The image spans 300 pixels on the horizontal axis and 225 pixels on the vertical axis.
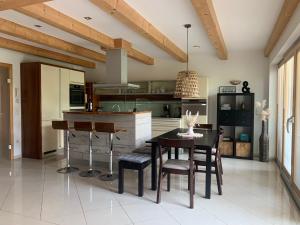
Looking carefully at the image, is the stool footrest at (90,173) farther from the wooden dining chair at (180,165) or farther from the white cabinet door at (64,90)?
the white cabinet door at (64,90)

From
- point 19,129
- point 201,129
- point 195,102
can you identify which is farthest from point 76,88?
point 201,129

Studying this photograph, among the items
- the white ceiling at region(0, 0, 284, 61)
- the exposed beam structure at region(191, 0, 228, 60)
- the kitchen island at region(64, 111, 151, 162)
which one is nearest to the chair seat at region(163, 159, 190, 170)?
the kitchen island at region(64, 111, 151, 162)

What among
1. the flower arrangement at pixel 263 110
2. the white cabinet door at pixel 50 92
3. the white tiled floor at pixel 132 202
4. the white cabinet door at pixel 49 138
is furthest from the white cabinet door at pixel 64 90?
the flower arrangement at pixel 263 110

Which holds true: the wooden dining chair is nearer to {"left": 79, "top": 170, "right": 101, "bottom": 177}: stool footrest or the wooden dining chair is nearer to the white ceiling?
{"left": 79, "top": 170, "right": 101, "bottom": 177}: stool footrest

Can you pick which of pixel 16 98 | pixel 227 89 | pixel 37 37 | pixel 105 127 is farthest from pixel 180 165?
pixel 16 98

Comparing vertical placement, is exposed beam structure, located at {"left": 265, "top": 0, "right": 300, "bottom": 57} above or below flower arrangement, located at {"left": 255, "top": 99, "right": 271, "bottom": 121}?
above

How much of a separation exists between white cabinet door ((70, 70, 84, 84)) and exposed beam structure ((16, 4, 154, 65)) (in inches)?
84.1

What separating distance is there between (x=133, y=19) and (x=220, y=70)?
12.0 feet

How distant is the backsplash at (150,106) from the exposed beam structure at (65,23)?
107 inches

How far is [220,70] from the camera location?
646 centimetres

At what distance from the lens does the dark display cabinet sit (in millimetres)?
5895

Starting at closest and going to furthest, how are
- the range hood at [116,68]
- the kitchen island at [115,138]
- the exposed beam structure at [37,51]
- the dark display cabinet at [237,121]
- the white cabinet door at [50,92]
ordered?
1. the kitchen island at [115,138]
2. the exposed beam structure at [37,51]
3. the range hood at [116,68]
4. the white cabinet door at [50,92]
5. the dark display cabinet at [237,121]

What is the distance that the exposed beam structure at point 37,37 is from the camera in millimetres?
3871

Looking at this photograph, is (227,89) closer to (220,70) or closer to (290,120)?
(220,70)
